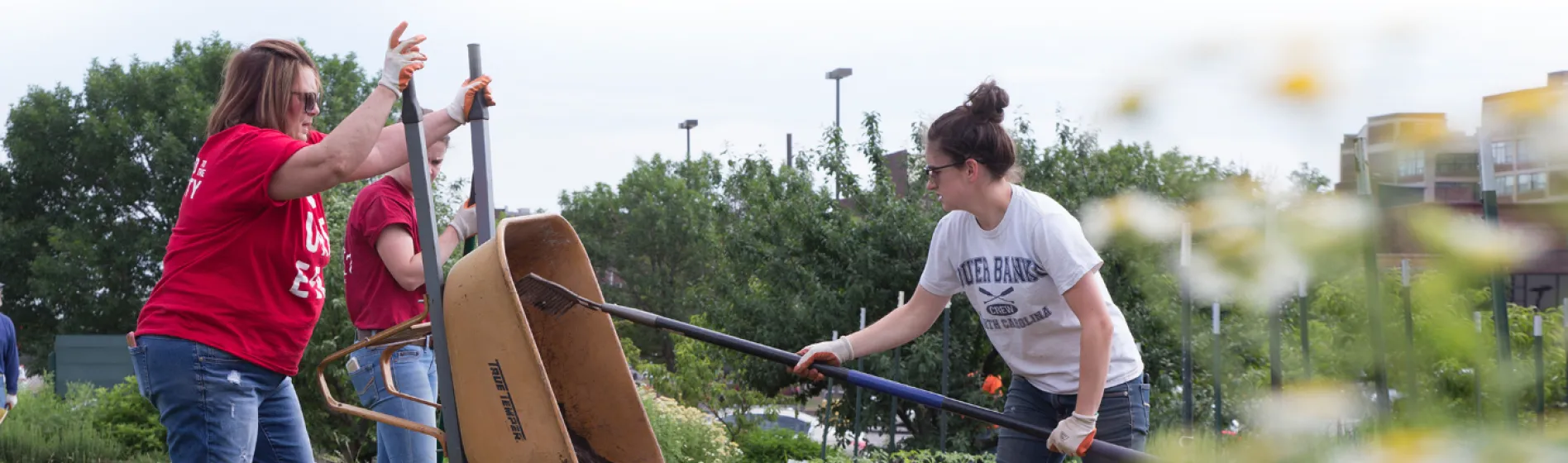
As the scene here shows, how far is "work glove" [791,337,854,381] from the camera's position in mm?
2863

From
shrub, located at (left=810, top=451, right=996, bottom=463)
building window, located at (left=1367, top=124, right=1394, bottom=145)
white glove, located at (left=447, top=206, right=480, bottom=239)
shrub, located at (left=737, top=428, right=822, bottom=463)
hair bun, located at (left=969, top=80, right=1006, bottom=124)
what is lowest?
shrub, located at (left=737, top=428, right=822, bottom=463)

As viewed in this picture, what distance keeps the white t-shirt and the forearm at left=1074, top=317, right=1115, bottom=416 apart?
4.3 inches

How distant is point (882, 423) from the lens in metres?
10.7

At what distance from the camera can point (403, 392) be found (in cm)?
325

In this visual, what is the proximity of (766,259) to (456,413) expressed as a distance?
30.3ft

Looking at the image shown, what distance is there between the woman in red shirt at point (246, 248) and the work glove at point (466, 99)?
0.16 metres

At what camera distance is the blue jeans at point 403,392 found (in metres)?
3.20

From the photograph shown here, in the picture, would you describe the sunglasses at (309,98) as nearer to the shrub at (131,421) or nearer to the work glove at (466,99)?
the work glove at (466,99)

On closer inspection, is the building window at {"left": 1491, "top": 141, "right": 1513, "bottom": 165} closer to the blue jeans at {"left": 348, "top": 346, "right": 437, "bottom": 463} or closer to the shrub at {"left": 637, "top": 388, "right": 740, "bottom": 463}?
the blue jeans at {"left": 348, "top": 346, "right": 437, "bottom": 463}

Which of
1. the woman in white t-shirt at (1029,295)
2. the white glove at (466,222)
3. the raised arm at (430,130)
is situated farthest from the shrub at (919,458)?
the raised arm at (430,130)

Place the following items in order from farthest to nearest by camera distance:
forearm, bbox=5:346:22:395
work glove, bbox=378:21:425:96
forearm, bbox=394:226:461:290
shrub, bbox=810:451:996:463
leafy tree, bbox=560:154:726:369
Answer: leafy tree, bbox=560:154:726:369 < forearm, bbox=5:346:22:395 < shrub, bbox=810:451:996:463 < forearm, bbox=394:226:461:290 < work glove, bbox=378:21:425:96

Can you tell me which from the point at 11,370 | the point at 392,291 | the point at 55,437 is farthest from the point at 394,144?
the point at 55,437

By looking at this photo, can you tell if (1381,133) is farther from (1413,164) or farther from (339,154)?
(339,154)

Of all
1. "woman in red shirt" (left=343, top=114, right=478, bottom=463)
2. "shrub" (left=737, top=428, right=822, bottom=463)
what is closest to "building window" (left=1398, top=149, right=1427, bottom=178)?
"woman in red shirt" (left=343, top=114, right=478, bottom=463)
